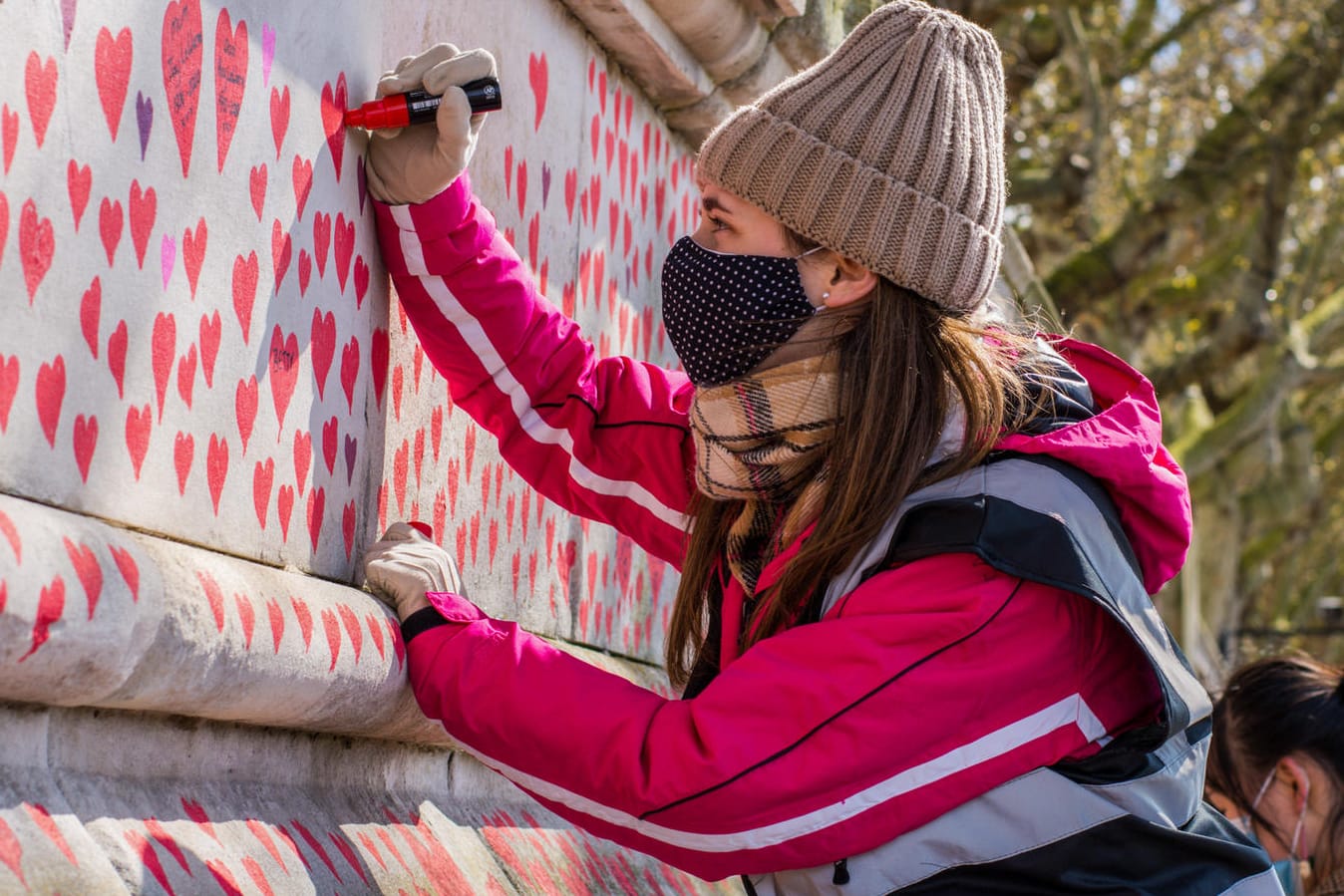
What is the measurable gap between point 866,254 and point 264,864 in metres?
1.12

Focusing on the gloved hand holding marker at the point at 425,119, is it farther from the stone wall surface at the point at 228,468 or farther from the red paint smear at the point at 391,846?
the red paint smear at the point at 391,846

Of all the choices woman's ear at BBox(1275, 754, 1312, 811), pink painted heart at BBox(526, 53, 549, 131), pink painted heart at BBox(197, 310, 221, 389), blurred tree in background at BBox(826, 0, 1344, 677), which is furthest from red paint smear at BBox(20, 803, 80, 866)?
blurred tree in background at BBox(826, 0, 1344, 677)

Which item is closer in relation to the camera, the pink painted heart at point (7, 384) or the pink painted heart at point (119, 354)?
the pink painted heart at point (7, 384)

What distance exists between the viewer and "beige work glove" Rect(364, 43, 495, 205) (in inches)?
89.3

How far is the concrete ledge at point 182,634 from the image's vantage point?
1438mm

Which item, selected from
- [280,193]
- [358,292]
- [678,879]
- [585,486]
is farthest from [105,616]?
[678,879]

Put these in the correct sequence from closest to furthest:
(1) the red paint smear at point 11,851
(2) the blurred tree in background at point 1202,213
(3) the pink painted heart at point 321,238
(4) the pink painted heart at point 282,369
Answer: (1) the red paint smear at point 11,851, (4) the pink painted heart at point 282,369, (3) the pink painted heart at point 321,238, (2) the blurred tree in background at point 1202,213

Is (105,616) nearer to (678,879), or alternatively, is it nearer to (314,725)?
(314,725)

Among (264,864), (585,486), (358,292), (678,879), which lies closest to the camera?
(264,864)

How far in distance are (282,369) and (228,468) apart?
179 millimetres

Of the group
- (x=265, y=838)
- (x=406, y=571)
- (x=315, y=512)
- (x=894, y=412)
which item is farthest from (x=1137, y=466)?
(x=265, y=838)

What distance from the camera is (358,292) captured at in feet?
7.63

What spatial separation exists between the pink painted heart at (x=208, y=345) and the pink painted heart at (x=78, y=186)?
10.7 inches

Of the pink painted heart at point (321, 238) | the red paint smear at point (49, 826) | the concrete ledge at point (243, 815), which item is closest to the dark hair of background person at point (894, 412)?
the concrete ledge at point (243, 815)
